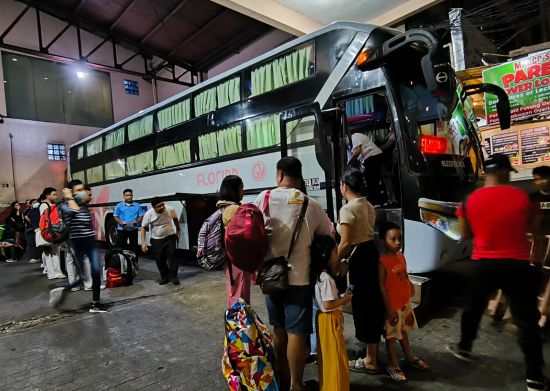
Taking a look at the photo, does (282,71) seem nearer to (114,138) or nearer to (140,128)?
(140,128)

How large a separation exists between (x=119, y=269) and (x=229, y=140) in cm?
303

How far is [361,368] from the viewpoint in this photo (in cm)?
302

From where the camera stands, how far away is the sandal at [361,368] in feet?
9.72

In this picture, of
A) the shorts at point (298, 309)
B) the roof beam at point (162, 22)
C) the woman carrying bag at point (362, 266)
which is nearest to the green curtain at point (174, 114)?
the woman carrying bag at point (362, 266)

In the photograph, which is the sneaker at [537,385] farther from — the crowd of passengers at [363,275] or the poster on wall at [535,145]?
the poster on wall at [535,145]

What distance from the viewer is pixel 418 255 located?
4121 millimetres

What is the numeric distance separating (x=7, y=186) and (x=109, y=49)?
8.60 meters

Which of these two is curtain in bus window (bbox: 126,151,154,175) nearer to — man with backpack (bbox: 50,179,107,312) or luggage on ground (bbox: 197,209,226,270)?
man with backpack (bbox: 50,179,107,312)

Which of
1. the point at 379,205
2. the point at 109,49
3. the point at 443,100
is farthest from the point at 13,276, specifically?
the point at 109,49

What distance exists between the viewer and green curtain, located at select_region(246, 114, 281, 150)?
5.93 metres

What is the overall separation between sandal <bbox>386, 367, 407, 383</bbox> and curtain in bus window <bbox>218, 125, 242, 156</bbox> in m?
4.60

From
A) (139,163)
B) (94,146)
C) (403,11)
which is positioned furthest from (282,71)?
(94,146)

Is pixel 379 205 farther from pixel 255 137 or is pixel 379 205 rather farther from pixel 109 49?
pixel 109 49

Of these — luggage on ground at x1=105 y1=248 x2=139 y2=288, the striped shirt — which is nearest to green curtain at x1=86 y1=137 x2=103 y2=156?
luggage on ground at x1=105 y1=248 x2=139 y2=288
